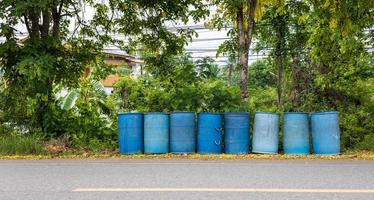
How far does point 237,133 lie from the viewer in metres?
12.0

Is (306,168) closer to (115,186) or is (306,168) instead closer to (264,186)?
(264,186)

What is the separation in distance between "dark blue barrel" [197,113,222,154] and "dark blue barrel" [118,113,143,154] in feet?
4.43

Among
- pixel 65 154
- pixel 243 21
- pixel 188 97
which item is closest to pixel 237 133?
pixel 188 97

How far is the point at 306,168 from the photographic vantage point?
9.17 m

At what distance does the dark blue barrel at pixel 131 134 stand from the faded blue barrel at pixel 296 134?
3296 millimetres

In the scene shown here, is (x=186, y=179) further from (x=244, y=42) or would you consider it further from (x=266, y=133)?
(x=244, y=42)

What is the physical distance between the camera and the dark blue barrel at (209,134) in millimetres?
11977

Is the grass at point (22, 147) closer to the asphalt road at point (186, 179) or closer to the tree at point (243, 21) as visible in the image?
the asphalt road at point (186, 179)

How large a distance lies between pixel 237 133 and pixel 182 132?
4.11ft

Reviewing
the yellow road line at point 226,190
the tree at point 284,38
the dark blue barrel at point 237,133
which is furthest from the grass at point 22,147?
the tree at point 284,38

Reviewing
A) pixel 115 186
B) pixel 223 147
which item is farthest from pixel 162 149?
pixel 115 186

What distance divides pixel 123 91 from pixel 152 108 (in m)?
2.95

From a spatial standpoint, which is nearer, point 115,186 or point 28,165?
point 115,186

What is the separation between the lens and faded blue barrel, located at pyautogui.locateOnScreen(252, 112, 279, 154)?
11859 mm
